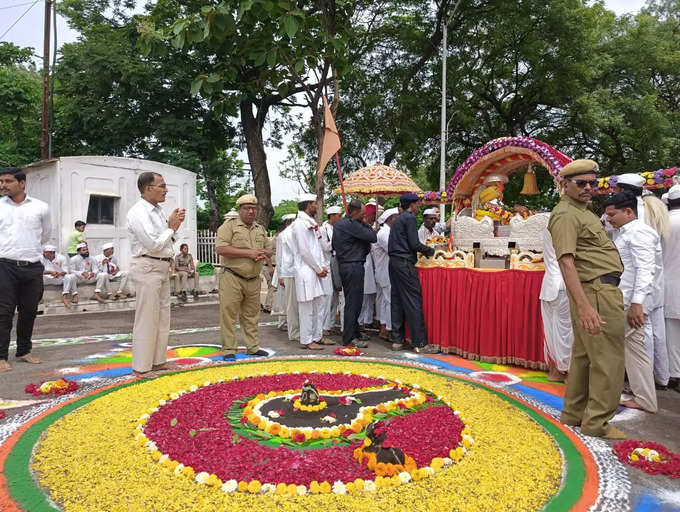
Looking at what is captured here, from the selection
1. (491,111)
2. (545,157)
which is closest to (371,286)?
(545,157)

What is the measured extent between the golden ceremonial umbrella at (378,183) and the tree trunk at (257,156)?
587 cm

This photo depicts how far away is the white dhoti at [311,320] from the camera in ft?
20.0

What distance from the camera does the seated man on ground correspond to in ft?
37.3

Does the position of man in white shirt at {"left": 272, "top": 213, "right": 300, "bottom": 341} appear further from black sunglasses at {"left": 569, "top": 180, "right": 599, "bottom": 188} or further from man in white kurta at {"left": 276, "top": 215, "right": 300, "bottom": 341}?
black sunglasses at {"left": 569, "top": 180, "right": 599, "bottom": 188}

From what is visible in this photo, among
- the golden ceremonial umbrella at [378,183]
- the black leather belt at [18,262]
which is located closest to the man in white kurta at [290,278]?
the black leather belt at [18,262]

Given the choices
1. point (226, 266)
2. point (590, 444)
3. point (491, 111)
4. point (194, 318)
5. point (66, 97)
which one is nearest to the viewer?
point (590, 444)

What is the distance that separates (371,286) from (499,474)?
14.9 feet

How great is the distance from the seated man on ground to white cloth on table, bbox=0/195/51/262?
6.11 m

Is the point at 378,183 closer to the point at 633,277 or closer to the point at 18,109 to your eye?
the point at 633,277

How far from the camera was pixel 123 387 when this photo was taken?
4387 millimetres

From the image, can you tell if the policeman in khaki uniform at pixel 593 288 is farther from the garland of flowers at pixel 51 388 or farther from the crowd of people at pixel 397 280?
the garland of flowers at pixel 51 388

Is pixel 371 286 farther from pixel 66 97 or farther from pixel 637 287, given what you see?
pixel 66 97

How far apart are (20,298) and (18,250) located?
21.1 inches

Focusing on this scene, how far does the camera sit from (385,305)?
22.3ft
